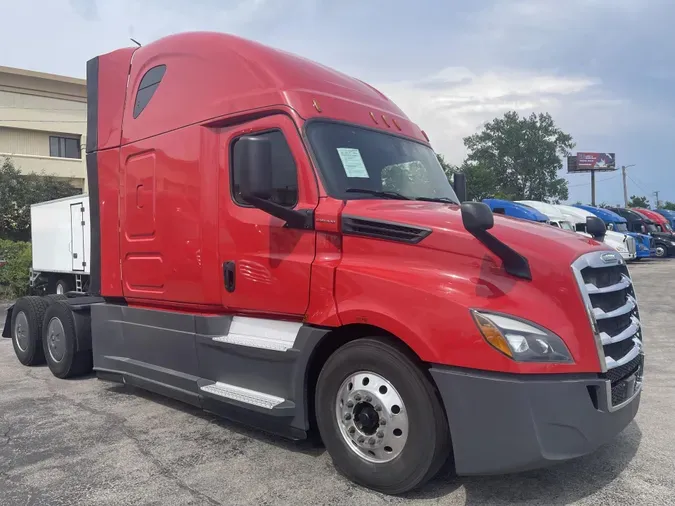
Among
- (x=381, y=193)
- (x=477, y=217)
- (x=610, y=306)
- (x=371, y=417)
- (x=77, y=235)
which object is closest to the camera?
(x=477, y=217)

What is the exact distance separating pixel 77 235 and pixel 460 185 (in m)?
7.44

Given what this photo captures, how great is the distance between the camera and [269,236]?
4441 mm

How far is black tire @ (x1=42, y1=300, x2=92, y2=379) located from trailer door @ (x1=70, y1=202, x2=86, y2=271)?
127 inches

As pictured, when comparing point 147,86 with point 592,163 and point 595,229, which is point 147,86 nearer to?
point 595,229

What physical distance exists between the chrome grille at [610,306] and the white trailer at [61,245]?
838 cm

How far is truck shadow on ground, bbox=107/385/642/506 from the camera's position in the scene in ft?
12.2

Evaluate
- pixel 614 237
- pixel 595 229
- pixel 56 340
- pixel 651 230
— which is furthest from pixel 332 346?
pixel 651 230

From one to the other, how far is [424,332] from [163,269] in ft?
Result: 9.35

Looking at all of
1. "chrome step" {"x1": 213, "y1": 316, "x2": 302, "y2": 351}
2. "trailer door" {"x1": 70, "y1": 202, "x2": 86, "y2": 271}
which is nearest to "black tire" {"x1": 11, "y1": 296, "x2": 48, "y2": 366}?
"trailer door" {"x1": 70, "y1": 202, "x2": 86, "y2": 271}

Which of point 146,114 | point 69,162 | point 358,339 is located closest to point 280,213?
point 358,339

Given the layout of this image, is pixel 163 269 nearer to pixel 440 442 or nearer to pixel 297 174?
pixel 297 174

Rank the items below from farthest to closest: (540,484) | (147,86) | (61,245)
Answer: (61,245) → (147,86) → (540,484)

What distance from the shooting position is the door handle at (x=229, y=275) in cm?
473

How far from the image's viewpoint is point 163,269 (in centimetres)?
538
